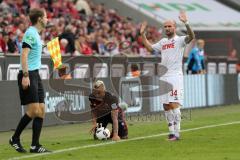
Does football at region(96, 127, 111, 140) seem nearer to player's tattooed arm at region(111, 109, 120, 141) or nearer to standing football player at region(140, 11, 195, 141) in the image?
player's tattooed arm at region(111, 109, 120, 141)

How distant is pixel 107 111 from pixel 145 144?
1.40 metres

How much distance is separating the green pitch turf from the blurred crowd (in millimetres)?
4985

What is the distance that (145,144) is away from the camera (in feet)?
47.9

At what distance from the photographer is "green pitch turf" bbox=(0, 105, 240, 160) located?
41.8 ft

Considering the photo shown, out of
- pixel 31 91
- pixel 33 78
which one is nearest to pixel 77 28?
pixel 33 78

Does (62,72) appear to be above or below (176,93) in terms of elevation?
above

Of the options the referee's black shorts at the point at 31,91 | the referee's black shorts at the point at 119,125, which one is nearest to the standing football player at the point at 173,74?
the referee's black shorts at the point at 119,125

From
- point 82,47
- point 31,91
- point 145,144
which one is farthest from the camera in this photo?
point 82,47

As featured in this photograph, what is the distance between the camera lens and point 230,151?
42.8 ft

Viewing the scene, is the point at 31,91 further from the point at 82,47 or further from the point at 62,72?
the point at 82,47

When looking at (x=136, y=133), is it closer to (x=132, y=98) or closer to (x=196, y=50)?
(x=132, y=98)

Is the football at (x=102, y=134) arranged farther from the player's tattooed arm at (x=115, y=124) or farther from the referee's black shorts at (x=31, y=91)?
the referee's black shorts at (x=31, y=91)

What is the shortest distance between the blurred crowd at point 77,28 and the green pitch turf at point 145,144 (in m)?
4.98

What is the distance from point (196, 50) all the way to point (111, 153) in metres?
16.1
